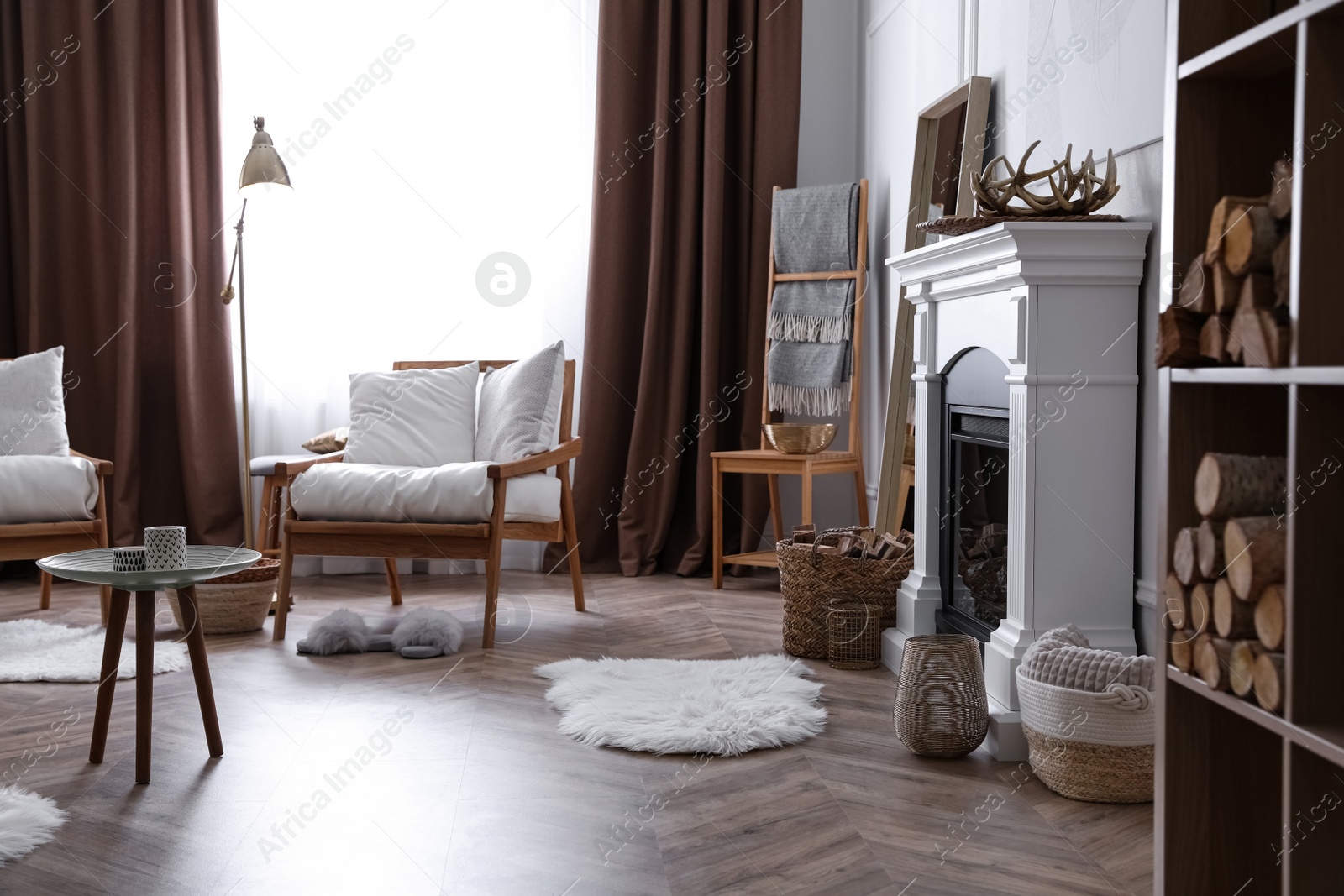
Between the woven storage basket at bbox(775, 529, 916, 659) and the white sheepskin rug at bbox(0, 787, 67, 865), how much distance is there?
1.62m

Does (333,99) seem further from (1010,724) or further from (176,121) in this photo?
(1010,724)

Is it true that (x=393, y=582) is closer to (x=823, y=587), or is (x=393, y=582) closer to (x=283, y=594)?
(x=283, y=594)

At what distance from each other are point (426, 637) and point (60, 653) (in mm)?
897

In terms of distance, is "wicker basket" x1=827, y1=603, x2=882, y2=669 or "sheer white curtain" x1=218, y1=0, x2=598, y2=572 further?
"sheer white curtain" x1=218, y1=0, x2=598, y2=572

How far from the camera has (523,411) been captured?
127 inches

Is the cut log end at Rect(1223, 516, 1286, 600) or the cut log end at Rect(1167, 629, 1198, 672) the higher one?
the cut log end at Rect(1223, 516, 1286, 600)

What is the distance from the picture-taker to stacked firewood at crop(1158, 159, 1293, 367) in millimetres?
1052

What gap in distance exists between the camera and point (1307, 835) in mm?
1057

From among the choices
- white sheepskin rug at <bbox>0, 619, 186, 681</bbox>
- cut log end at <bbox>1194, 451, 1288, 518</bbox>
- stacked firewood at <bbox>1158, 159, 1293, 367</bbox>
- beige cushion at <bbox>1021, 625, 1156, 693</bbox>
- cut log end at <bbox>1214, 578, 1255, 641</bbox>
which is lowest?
white sheepskin rug at <bbox>0, 619, 186, 681</bbox>

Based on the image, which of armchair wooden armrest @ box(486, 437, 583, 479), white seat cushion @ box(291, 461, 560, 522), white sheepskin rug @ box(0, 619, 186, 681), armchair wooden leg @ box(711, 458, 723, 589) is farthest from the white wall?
white sheepskin rug @ box(0, 619, 186, 681)

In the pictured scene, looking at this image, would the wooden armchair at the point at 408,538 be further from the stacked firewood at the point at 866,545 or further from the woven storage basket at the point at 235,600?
the stacked firewood at the point at 866,545

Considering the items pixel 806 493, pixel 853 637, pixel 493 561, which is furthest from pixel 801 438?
pixel 493 561

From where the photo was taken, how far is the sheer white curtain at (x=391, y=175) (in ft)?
13.3

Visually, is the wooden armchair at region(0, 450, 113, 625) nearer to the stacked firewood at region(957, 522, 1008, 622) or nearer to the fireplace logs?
the stacked firewood at region(957, 522, 1008, 622)
